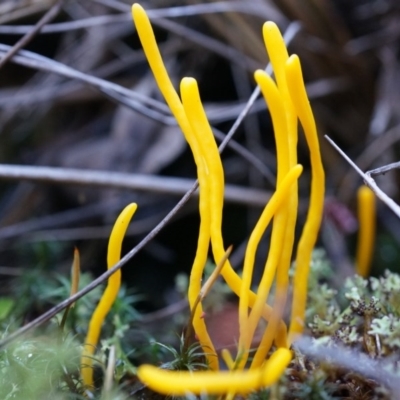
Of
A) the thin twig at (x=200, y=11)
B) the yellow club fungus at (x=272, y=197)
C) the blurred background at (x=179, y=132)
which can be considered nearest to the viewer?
the yellow club fungus at (x=272, y=197)

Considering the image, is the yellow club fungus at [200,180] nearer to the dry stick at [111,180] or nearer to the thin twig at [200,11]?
the dry stick at [111,180]

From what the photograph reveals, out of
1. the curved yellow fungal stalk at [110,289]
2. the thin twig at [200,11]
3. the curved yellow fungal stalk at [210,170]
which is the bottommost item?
the curved yellow fungal stalk at [110,289]

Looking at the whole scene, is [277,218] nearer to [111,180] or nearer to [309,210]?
[309,210]

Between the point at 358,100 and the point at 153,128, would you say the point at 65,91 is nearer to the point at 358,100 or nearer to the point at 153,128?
the point at 153,128

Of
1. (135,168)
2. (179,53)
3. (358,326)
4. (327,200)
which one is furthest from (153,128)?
(358,326)

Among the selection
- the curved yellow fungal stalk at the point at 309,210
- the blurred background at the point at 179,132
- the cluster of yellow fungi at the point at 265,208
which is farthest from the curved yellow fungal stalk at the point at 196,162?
the blurred background at the point at 179,132

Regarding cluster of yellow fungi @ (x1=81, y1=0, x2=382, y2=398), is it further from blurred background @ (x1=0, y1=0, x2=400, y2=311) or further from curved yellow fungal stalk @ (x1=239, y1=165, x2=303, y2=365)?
blurred background @ (x1=0, y1=0, x2=400, y2=311)

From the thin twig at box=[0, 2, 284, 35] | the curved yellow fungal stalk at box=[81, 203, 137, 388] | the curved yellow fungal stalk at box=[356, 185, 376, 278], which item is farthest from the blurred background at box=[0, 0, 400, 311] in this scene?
the curved yellow fungal stalk at box=[81, 203, 137, 388]
